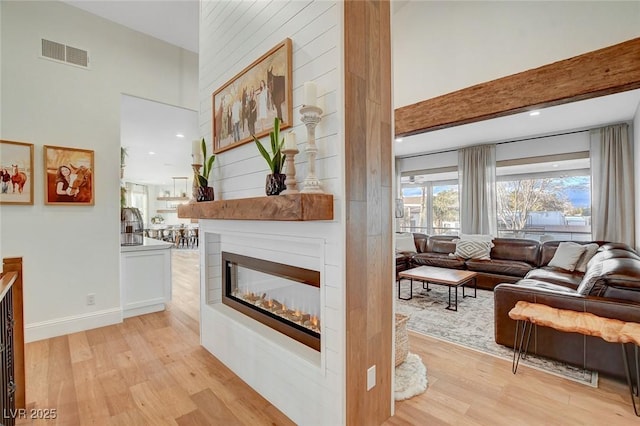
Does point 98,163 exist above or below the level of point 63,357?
above

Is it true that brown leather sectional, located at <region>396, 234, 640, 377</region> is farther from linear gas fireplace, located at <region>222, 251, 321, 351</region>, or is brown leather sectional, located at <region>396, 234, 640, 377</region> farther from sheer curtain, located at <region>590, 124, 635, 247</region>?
sheer curtain, located at <region>590, 124, 635, 247</region>

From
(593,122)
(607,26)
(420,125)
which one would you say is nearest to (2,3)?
(420,125)

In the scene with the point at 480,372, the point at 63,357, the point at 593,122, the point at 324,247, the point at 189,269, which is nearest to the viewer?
the point at 324,247

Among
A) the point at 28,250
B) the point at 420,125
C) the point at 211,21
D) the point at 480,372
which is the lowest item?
the point at 480,372

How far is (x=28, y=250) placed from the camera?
3.03m

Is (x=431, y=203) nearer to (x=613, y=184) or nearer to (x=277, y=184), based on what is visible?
(x=613, y=184)

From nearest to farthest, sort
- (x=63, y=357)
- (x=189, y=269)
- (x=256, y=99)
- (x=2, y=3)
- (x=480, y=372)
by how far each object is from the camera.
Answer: (x=256, y=99) → (x=480, y=372) → (x=63, y=357) → (x=2, y=3) → (x=189, y=269)

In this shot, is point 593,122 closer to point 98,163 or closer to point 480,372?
point 480,372

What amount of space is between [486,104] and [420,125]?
2.67ft

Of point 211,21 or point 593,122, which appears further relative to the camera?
point 593,122

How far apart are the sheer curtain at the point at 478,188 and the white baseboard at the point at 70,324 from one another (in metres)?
6.96

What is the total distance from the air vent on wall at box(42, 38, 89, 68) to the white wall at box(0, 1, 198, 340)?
6 cm

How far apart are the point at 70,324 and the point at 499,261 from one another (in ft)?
20.5

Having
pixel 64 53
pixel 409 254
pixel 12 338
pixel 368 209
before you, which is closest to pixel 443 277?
pixel 409 254
